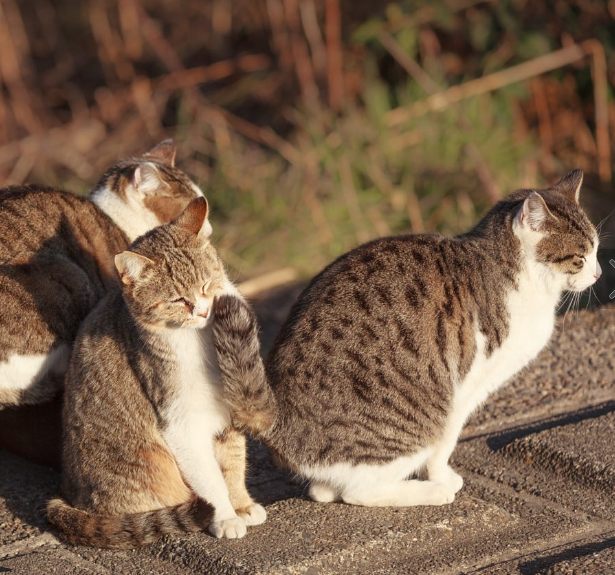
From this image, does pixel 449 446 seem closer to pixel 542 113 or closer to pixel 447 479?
pixel 447 479

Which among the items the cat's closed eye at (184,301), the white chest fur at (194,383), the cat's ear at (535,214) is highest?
the cat's ear at (535,214)

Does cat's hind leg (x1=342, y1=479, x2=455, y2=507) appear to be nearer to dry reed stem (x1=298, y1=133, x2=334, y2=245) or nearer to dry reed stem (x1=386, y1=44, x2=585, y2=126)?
dry reed stem (x1=298, y1=133, x2=334, y2=245)

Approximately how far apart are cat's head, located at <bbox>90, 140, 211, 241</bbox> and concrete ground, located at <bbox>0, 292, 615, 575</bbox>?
96 cm

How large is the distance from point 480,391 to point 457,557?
2.27 feet

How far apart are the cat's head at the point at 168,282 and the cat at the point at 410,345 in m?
0.38

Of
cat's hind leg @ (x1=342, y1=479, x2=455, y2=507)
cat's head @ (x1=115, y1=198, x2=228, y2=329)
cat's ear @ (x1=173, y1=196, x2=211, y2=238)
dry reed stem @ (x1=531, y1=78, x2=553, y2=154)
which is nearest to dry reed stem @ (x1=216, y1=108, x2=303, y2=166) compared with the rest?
dry reed stem @ (x1=531, y1=78, x2=553, y2=154)

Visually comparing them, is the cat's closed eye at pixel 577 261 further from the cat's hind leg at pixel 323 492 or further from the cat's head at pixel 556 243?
the cat's hind leg at pixel 323 492

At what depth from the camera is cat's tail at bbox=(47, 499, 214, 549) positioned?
300 cm

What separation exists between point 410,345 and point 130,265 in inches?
39.8

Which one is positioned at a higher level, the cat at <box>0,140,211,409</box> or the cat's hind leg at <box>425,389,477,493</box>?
the cat at <box>0,140,211,409</box>

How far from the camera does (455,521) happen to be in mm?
3049

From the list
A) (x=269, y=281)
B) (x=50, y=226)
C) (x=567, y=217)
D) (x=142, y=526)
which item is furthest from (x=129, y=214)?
(x=269, y=281)

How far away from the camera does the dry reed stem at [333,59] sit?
7129 millimetres

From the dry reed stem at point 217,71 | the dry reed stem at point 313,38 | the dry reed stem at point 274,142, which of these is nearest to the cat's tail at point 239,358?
the dry reed stem at point 274,142
